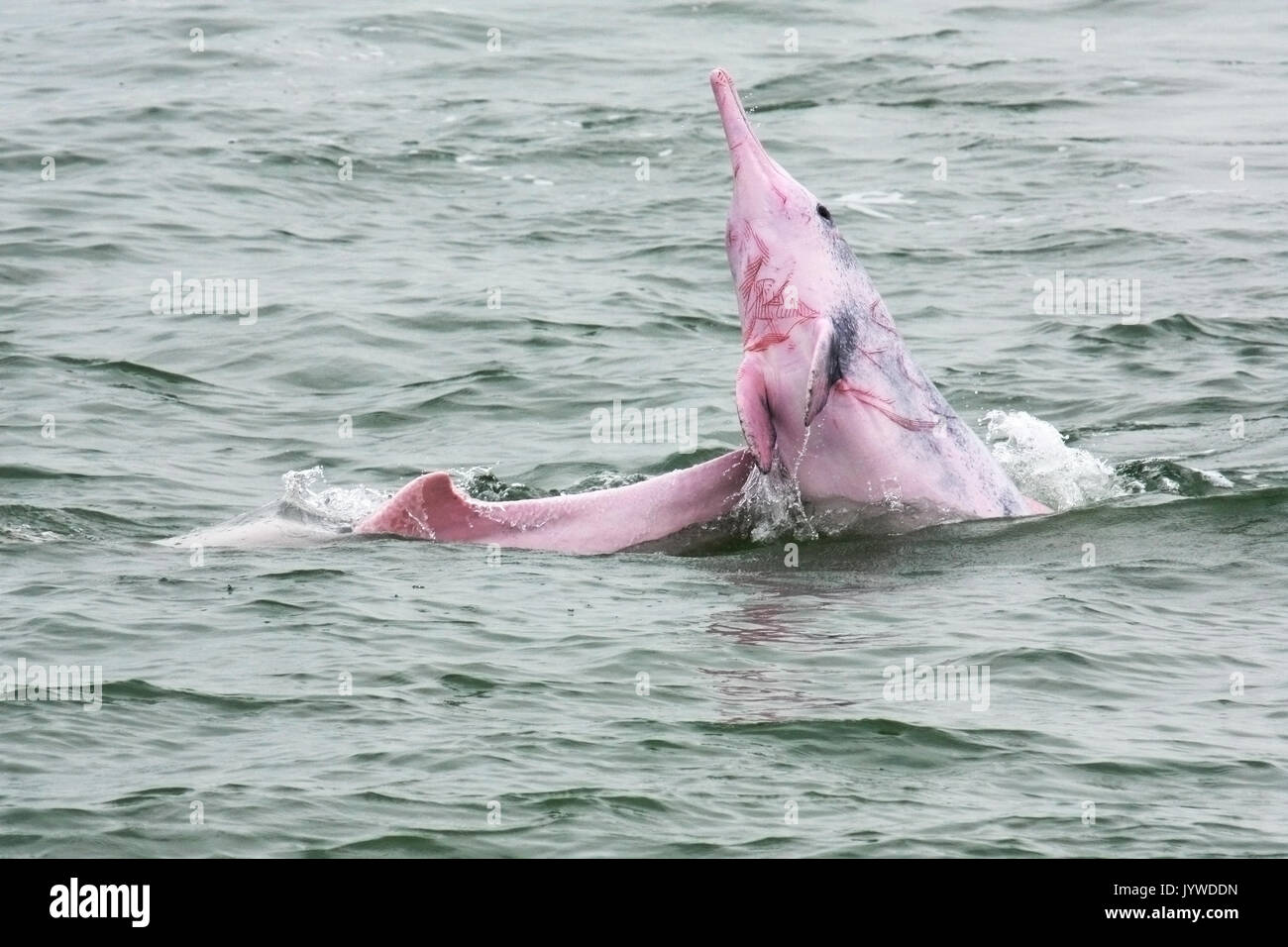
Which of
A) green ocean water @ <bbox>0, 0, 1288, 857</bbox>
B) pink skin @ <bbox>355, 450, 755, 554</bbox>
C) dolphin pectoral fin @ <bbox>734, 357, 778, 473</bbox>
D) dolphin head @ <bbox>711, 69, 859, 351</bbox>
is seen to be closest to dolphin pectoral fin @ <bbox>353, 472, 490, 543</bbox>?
pink skin @ <bbox>355, 450, 755, 554</bbox>

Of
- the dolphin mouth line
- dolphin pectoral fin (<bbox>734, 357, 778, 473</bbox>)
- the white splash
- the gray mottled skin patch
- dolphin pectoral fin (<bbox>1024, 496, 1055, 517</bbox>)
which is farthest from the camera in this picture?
the white splash

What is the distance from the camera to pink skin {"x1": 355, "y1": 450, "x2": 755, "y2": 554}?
12.6m

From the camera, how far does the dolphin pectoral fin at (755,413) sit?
463 inches

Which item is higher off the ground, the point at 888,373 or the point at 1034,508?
the point at 888,373

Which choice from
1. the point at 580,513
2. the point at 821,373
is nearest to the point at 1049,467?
the point at 821,373

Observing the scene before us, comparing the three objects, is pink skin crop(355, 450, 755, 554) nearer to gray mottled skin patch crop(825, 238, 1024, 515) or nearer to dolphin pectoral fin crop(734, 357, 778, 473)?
dolphin pectoral fin crop(734, 357, 778, 473)

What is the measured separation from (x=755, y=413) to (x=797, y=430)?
46 cm

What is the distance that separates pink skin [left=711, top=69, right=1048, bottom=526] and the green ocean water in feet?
1.09

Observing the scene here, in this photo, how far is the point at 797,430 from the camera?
1220 centimetres

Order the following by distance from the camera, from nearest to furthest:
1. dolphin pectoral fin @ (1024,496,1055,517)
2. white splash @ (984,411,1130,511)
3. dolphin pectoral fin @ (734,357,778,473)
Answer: dolphin pectoral fin @ (734,357,778,473)
dolphin pectoral fin @ (1024,496,1055,517)
white splash @ (984,411,1130,511)

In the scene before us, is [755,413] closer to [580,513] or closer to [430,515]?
[580,513]

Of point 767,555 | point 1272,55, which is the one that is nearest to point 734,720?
point 767,555

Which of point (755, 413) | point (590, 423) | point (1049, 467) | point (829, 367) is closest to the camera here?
point (755, 413)
